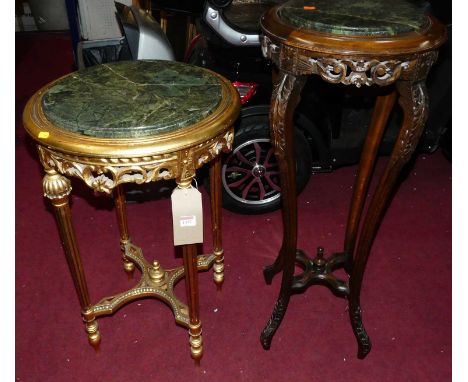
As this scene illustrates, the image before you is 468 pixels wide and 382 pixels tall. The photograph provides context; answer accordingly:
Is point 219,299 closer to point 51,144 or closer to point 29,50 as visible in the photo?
point 51,144

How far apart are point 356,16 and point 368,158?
51 cm

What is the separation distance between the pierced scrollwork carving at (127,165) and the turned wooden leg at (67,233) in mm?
34

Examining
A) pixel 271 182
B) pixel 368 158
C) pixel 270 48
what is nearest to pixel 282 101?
pixel 270 48

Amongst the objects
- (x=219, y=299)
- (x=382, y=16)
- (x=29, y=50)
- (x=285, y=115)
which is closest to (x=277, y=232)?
(x=219, y=299)

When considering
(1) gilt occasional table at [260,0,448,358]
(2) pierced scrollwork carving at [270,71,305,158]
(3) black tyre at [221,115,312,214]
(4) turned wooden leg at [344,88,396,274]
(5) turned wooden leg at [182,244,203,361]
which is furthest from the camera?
(3) black tyre at [221,115,312,214]

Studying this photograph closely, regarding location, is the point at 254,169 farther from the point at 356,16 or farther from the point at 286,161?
the point at 356,16

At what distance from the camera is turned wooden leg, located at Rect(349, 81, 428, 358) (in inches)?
43.1

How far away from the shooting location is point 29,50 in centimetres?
396

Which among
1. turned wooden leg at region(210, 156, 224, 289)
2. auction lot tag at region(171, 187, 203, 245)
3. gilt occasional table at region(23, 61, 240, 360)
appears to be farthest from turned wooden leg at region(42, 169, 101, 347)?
turned wooden leg at region(210, 156, 224, 289)

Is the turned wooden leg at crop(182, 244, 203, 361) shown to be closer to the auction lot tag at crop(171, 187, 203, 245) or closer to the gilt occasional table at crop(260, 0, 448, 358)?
the auction lot tag at crop(171, 187, 203, 245)

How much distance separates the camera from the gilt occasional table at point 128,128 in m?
1.05

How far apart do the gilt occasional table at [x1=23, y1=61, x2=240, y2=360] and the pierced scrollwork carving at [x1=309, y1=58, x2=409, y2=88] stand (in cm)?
24

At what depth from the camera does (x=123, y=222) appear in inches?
65.7

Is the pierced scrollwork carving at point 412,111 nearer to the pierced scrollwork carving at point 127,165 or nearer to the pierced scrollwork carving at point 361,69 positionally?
the pierced scrollwork carving at point 361,69
